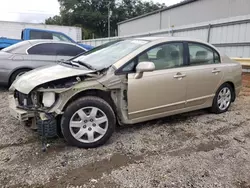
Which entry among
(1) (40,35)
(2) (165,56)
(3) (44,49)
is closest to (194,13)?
(1) (40,35)

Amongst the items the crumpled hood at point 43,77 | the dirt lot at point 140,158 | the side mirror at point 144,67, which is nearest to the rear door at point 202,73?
the dirt lot at point 140,158

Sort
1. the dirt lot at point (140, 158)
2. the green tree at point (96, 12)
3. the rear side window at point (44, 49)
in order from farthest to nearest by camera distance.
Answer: the green tree at point (96, 12) → the rear side window at point (44, 49) → the dirt lot at point (140, 158)

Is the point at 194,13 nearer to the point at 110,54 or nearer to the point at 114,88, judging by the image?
the point at 110,54

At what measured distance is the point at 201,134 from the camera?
3775mm

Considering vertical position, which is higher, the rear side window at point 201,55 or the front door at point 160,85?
the rear side window at point 201,55

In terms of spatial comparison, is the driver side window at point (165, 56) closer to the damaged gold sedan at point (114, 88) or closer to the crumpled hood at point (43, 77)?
the damaged gold sedan at point (114, 88)

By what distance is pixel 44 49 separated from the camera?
6832 mm

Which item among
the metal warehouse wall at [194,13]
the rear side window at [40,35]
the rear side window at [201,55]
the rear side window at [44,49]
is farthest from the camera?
the metal warehouse wall at [194,13]

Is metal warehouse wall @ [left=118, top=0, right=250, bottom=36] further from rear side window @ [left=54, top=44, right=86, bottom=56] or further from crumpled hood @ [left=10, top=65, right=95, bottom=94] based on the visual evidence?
crumpled hood @ [left=10, top=65, right=95, bottom=94]

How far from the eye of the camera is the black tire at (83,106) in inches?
120

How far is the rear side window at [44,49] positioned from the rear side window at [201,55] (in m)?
4.30

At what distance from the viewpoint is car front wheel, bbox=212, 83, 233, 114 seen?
182 inches

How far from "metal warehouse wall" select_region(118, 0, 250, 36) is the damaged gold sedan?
43.4 ft

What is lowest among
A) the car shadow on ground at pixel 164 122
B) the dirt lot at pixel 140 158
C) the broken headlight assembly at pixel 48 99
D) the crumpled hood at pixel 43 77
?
the dirt lot at pixel 140 158
